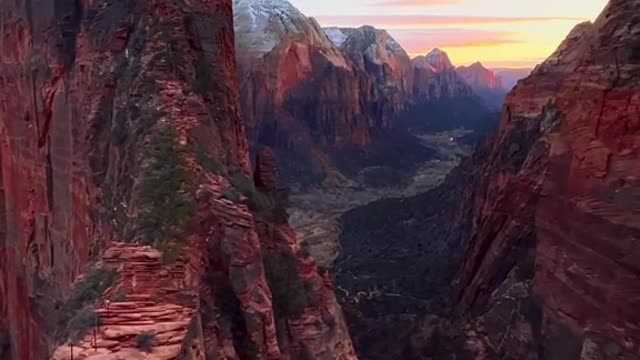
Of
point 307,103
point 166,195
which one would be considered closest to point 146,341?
point 166,195

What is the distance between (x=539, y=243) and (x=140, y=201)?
1365 cm

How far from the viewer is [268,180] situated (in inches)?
893

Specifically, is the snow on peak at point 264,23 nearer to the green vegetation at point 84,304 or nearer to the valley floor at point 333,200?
the valley floor at point 333,200

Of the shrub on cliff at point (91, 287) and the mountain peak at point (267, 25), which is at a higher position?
the mountain peak at point (267, 25)

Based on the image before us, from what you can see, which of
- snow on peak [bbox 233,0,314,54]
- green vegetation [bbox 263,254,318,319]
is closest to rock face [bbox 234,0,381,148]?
snow on peak [bbox 233,0,314,54]

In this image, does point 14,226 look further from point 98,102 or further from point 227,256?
point 227,256

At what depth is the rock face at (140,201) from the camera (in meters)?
13.9

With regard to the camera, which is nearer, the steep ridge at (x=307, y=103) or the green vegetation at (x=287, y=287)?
the green vegetation at (x=287, y=287)

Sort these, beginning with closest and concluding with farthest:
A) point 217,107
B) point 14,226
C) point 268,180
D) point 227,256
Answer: point 227,256 → point 217,107 → point 268,180 → point 14,226

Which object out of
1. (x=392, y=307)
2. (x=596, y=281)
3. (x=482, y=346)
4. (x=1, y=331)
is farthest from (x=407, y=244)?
(x=596, y=281)

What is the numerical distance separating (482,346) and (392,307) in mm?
11692

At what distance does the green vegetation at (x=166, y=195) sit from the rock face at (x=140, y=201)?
0.10ft

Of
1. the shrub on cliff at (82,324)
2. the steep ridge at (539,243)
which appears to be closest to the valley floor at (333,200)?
the steep ridge at (539,243)

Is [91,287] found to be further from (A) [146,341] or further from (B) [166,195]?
(B) [166,195]
